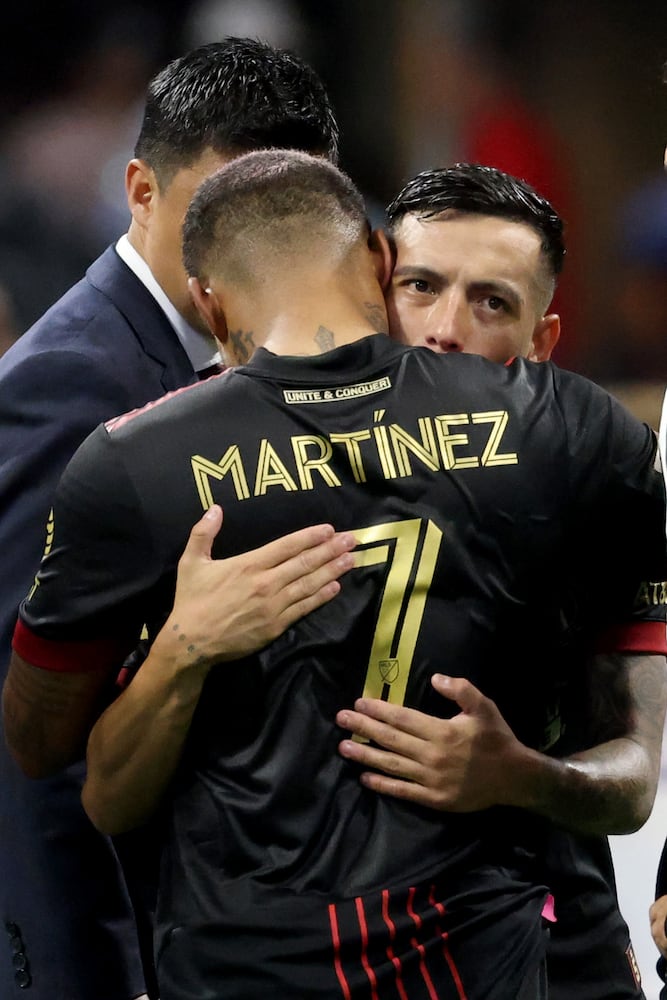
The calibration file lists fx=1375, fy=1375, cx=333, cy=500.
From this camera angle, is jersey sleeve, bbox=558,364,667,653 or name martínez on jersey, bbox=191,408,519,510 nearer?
name martínez on jersey, bbox=191,408,519,510

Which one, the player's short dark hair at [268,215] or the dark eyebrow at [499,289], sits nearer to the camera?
the player's short dark hair at [268,215]

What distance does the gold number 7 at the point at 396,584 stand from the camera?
5.07 feet

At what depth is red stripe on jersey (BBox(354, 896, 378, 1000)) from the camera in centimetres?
149

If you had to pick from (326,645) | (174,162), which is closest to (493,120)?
(174,162)

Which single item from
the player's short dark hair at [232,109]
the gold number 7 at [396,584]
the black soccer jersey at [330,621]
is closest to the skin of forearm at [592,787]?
the black soccer jersey at [330,621]

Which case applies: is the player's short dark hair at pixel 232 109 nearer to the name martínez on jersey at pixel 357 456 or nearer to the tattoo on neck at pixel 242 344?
the tattoo on neck at pixel 242 344

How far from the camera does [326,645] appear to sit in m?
1.54

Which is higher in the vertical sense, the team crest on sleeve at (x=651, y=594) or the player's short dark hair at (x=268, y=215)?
the player's short dark hair at (x=268, y=215)

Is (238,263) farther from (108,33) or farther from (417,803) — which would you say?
(108,33)

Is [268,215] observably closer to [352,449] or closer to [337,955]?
[352,449]

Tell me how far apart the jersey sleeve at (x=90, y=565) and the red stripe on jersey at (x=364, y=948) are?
0.41 m

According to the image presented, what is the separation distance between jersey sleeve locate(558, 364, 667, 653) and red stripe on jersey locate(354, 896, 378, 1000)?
1.64 ft

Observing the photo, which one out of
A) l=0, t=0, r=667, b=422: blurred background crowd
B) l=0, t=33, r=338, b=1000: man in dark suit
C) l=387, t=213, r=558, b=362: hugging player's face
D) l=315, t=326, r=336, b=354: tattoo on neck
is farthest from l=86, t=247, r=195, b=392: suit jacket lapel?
l=0, t=0, r=667, b=422: blurred background crowd

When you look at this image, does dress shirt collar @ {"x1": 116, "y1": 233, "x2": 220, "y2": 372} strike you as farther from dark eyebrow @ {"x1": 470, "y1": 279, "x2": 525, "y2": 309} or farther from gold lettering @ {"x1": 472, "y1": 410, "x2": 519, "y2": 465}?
gold lettering @ {"x1": 472, "y1": 410, "x2": 519, "y2": 465}
